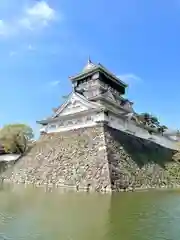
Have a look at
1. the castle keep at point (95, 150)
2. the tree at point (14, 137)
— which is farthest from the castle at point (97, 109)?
the tree at point (14, 137)

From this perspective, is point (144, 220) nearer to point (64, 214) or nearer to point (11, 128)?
point (64, 214)

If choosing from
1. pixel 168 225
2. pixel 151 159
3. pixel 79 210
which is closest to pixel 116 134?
pixel 151 159

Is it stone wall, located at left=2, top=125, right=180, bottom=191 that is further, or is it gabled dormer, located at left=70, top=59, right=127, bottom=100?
gabled dormer, located at left=70, top=59, right=127, bottom=100

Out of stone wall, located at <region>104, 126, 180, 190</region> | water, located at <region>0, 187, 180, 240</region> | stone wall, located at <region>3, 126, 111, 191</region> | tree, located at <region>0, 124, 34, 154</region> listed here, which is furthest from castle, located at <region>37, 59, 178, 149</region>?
water, located at <region>0, 187, 180, 240</region>

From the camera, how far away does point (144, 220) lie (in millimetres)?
8750

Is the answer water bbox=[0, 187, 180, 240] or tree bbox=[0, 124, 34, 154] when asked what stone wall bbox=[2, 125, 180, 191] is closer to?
water bbox=[0, 187, 180, 240]

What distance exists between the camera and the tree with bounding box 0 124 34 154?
3206 centimetres

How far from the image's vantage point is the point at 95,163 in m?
18.9

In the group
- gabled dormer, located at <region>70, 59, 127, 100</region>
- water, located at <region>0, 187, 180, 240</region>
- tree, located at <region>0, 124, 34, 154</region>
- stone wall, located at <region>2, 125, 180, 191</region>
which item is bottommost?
water, located at <region>0, 187, 180, 240</region>

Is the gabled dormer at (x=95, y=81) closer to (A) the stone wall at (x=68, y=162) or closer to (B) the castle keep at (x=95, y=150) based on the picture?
(B) the castle keep at (x=95, y=150)

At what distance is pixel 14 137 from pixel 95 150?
49.8 feet

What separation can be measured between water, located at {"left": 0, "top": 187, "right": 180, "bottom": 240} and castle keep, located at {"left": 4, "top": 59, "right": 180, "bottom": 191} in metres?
5.86

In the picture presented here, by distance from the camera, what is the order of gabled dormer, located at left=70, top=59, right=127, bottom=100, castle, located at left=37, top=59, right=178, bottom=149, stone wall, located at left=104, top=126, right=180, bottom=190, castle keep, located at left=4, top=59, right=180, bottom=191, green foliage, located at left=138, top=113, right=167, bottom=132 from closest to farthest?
stone wall, located at left=104, top=126, right=180, bottom=190 < castle keep, located at left=4, top=59, right=180, bottom=191 < castle, located at left=37, top=59, right=178, bottom=149 < gabled dormer, located at left=70, top=59, right=127, bottom=100 < green foliage, located at left=138, top=113, right=167, bottom=132

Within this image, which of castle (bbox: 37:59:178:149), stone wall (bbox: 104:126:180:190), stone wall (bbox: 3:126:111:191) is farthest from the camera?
castle (bbox: 37:59:178:149)
